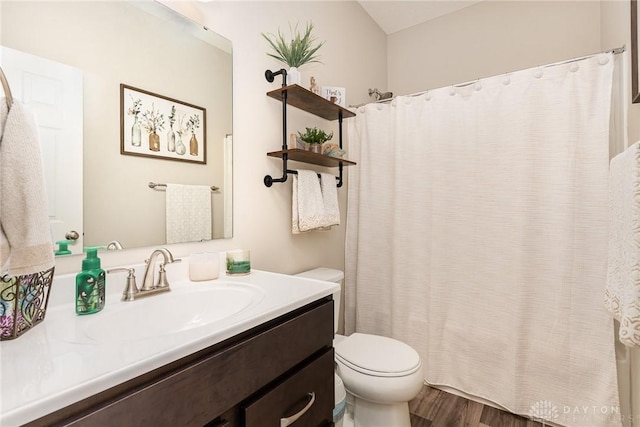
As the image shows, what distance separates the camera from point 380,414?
53.2 inches

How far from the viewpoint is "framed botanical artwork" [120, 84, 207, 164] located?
1010 millimetres

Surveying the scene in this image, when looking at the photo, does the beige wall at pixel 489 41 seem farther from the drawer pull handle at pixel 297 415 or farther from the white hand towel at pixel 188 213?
the drawer pull handle at pixel 297 415

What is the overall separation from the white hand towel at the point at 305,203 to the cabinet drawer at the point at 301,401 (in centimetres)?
72

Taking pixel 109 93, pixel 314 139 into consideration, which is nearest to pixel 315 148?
pixel 314 139

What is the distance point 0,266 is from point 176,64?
884 millimetres

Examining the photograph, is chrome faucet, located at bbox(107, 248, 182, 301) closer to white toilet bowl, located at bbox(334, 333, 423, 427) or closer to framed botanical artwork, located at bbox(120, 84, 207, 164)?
framed botanical artwork, located at bbox(120, 84, 207, 164)

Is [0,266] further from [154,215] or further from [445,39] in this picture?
[445,39]

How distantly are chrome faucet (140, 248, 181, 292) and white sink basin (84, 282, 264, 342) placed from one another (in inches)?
1.3

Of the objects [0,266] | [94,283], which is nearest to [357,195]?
[94,283]

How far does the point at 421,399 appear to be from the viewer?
5.87ft

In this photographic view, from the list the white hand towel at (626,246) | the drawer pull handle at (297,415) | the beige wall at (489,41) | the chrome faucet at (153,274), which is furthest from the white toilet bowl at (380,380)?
the beige wall at (489,41)

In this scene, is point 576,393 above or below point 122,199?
below

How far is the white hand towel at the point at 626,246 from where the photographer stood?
0.71 meters

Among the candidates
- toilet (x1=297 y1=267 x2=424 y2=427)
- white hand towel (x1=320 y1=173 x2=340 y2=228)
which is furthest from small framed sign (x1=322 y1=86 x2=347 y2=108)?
toilet (x1=297 y1=267 x2=424 y2=427)
